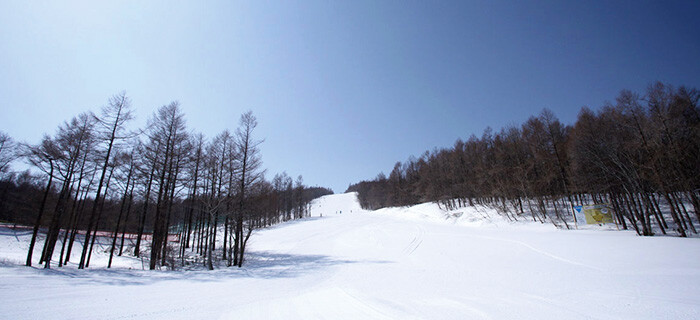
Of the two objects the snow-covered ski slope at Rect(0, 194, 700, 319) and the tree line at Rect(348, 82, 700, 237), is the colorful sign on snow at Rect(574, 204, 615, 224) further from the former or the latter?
the snow-covered ski slope at Rect(0, 194, 700, 319)

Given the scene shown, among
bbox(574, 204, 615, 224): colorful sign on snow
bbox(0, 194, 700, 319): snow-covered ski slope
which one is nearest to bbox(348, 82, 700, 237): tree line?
bbox(574, 204, 615, 224): colorful sign on snow

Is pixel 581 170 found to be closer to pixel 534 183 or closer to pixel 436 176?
pixel 534 183

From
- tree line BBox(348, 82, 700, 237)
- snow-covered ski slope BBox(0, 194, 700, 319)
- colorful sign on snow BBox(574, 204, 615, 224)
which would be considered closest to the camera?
snow-covered ski slope BBox(0, 194, 700, 319)

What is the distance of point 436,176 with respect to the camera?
140ft

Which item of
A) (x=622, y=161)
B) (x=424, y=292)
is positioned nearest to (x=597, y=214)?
(x=622, y=161)

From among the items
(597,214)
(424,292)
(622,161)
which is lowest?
(424,292)

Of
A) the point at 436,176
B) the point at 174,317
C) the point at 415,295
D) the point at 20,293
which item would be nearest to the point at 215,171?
the point at 20,293

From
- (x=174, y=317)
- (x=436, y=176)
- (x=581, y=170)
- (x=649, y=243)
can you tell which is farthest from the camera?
(x=436, y=176)

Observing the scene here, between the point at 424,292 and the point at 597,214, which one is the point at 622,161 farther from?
the point at 424,292

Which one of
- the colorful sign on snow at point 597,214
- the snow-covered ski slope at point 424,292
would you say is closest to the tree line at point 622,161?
the colorful sign on snow at point 597,214

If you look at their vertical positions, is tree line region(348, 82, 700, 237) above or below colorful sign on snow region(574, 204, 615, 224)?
above

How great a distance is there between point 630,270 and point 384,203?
65.6 metres

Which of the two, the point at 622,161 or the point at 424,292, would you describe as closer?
the point at 424,292

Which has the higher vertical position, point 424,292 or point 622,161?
point 622,161
